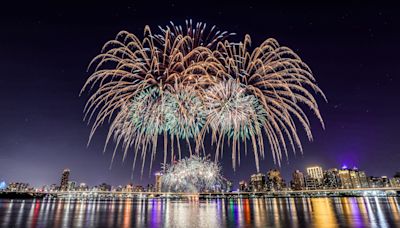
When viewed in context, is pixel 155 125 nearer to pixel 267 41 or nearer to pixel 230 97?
pixel 230 97

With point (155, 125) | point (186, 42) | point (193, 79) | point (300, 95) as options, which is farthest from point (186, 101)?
point (300, 95)

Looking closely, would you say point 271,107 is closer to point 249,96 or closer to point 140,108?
point 249,96

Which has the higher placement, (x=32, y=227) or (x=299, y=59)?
(x=299, y=59)

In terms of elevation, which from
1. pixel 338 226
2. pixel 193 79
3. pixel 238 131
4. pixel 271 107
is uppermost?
pixel 193 79

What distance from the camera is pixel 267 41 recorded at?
886 inches

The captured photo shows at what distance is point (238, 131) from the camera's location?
983 inches

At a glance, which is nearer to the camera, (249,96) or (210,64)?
(210,64)

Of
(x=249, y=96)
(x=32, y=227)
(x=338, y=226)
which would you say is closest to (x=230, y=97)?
(x=249, y=96)

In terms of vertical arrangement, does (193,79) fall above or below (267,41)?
below

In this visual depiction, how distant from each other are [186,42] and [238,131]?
9592 mm

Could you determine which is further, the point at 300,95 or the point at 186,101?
the point at 186,101

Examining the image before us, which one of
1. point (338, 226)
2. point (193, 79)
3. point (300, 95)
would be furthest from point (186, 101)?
point (338, 226)

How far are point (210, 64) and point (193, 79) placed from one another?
7.34ft

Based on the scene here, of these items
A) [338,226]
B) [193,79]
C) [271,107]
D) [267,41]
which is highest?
[267,41]
